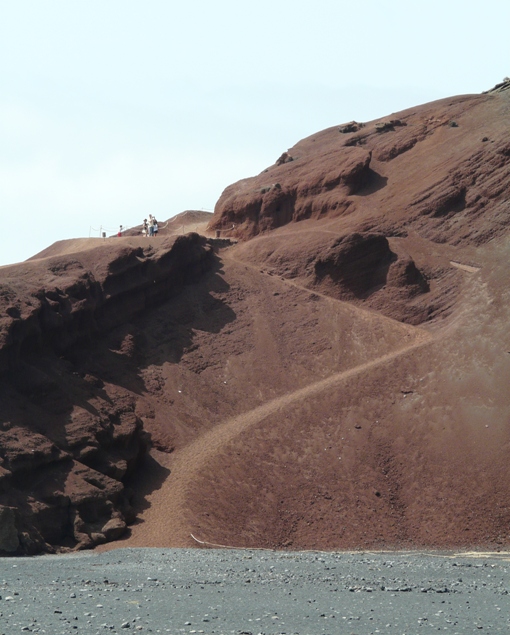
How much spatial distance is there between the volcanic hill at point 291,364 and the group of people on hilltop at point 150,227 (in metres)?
3.57

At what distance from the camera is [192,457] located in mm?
38031

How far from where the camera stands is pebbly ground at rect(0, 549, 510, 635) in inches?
699

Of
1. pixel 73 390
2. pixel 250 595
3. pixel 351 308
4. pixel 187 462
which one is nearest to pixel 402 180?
pixel 351 308

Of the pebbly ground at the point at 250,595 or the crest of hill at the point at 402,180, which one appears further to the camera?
the crest of hill at the point at 402,180

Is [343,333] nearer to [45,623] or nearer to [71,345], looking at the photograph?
[71,345]

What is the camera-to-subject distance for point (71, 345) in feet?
134

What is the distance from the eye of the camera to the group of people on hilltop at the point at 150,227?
185 feet

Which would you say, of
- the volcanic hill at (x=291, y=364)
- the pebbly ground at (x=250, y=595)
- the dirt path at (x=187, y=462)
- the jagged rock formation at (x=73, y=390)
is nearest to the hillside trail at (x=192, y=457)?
the dirt path at (x=187, y=462)

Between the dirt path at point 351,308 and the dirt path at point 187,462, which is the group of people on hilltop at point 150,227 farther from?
the dirt path at point 187,462

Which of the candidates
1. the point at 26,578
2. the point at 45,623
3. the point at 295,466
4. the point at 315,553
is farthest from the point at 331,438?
the point at 45,623

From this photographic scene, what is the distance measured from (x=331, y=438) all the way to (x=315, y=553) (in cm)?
807

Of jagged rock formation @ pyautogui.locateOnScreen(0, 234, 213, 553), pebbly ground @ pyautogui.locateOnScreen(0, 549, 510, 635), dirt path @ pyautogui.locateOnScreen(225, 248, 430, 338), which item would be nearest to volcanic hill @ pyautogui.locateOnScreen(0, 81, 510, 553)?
jagged rock formation @ pyautogui.locateOnScreen(0, 234, 213, 553)

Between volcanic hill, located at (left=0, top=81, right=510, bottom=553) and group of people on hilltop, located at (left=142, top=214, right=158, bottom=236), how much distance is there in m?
3.57

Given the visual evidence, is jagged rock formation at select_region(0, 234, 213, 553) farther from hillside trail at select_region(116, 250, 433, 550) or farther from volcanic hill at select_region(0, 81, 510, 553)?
hillside trail at select_region(116, 250, 433, 550)
